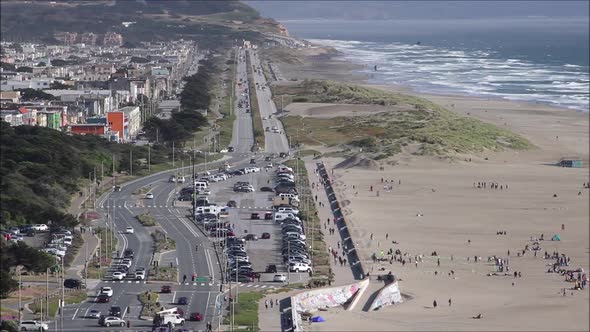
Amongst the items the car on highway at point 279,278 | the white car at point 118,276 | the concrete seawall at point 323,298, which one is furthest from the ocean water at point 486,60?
the white car at point 118,276

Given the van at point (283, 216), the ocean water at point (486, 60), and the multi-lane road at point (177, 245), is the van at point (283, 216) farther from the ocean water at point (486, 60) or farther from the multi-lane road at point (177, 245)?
the ocean water at point (486, 60)

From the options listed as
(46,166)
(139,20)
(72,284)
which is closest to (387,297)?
(72,284)

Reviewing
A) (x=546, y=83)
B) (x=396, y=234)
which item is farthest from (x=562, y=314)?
(x=546, y=83)

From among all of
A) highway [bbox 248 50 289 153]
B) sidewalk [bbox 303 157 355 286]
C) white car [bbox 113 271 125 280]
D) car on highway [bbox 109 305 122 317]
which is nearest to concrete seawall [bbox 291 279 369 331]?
sidewalk [bbox 303 157 355 286]

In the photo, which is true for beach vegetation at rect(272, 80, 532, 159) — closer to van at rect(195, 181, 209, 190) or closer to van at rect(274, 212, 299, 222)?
van at rect(195, 181, 209, 190)

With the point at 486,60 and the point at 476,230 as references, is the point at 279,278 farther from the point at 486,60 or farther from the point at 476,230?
the point at 486,60
